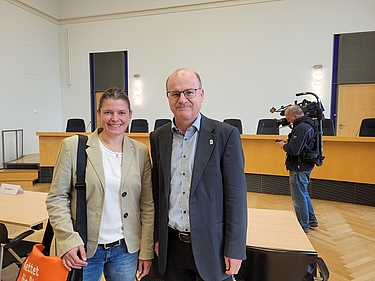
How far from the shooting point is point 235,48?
24.5ft

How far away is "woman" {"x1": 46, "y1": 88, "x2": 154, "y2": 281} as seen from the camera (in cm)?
121

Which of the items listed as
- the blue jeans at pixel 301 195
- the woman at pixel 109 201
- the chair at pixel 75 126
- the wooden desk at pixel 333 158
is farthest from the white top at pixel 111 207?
the chair at pixel 75 126

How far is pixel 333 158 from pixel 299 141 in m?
1.86

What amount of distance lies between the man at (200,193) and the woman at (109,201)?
12 cm

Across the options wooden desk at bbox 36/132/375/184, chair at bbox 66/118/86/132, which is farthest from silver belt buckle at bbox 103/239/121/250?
chair at bbox 66/118/86/132

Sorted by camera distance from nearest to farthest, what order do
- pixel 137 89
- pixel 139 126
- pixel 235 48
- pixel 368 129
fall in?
pixel 368 129 → pixel 139 126 → pixel 235 48 → pixel 137 89

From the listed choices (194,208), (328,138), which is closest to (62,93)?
(328,138)

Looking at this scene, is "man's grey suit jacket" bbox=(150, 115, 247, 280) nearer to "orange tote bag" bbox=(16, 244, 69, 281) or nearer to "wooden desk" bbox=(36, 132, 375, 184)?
"orange tote bag" bbox=(16, 244, 69, 281)

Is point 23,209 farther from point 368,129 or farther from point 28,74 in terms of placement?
point 28,74

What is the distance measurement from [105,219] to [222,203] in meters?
0.53

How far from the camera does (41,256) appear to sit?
4.08ft

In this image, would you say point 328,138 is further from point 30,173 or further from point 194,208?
point 30,173

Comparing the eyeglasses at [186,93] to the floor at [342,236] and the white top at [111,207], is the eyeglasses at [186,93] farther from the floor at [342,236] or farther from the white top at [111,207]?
the floor at [342,236]

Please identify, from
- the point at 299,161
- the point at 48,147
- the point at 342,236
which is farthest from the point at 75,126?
the point at 342,236
